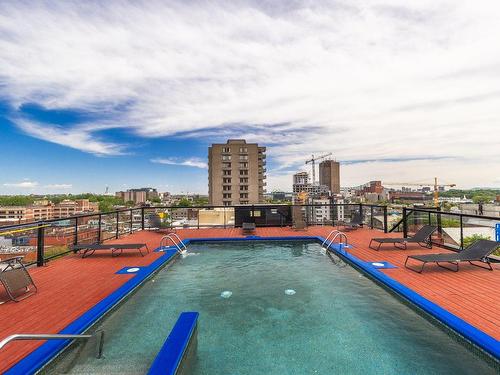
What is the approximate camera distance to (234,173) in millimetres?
71750

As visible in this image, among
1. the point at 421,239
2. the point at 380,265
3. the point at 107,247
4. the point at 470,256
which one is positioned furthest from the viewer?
the point at 421,239

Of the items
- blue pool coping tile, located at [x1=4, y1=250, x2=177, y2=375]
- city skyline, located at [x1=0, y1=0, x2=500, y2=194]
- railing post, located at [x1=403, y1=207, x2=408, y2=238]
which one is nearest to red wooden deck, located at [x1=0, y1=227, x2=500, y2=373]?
blue pool coping tile, located at [x1=4, y1=250, x2=177, y2=375]

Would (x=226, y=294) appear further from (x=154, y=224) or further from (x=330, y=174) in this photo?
(x=330, y=174)

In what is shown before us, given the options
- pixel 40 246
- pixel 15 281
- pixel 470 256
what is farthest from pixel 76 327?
pixel 470 256

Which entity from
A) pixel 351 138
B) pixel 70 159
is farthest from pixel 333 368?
pixel 70 159

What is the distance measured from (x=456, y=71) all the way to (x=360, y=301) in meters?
11.2

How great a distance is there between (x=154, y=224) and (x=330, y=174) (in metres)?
127

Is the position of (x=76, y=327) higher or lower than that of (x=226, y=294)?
higher

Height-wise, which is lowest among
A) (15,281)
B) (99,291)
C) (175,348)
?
(99,291)

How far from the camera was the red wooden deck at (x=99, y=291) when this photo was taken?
11.0ft

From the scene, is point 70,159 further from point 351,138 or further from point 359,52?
point 359,52

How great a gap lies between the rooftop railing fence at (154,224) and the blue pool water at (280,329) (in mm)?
2965

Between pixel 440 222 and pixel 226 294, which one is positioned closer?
pixel 226 294

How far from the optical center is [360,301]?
4.86 m
